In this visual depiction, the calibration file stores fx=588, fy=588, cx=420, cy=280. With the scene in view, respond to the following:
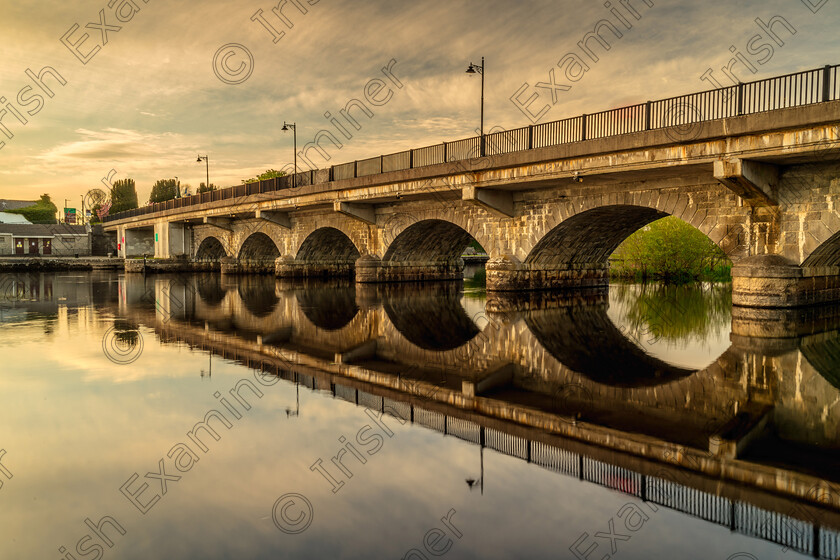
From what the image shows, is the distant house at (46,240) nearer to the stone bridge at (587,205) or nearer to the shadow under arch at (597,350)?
the stone bridge at (587,205)

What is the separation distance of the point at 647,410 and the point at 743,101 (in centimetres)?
1077

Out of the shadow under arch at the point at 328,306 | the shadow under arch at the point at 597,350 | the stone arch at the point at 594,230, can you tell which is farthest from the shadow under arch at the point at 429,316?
the stone arch at the point at 594,230

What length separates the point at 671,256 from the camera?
36.1 metres

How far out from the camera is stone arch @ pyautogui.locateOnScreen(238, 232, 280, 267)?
47625 millimetres

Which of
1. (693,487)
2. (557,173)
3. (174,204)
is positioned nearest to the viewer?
(693,487)

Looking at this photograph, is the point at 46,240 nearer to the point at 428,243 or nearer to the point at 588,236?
the point at 428,243

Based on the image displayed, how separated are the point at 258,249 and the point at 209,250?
9120 millimetres

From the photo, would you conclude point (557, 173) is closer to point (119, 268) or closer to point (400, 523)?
point (400, 523)

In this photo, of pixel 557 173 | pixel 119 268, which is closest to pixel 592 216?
pixel 557 173

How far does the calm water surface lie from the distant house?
7632 centimetres

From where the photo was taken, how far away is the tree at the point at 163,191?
12128 cm

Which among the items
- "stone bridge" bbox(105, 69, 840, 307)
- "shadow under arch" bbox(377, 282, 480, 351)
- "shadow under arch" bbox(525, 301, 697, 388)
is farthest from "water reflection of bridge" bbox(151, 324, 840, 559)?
"stone bridge" bbox(105, 69, 840, 307)

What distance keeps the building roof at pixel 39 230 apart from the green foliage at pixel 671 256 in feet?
246

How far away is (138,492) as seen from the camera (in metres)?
5.52
